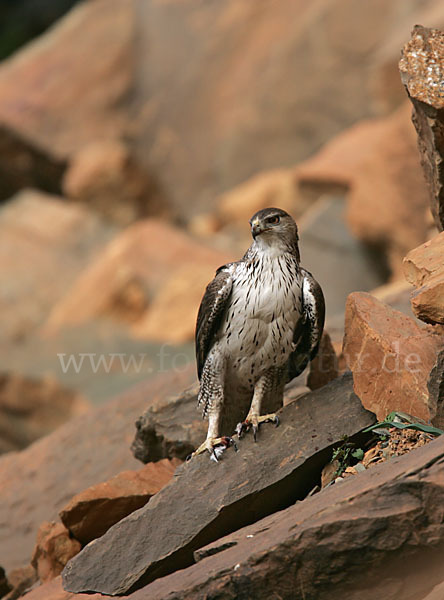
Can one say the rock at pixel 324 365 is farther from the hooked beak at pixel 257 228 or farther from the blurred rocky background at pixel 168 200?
the hooked beak at pixel 257 228

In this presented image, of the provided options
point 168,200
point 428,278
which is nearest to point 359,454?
point 428,278

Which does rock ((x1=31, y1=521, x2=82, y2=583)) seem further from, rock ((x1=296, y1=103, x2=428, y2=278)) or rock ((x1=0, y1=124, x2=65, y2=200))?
rock ((x1=0, y1=124, x2=65, y2=200))

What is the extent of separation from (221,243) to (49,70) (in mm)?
7774

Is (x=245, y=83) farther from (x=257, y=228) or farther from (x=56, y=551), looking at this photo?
(x=56, y=551)

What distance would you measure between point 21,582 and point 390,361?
3.07 metres

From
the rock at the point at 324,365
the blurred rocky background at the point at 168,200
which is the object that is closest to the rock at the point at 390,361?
Result: the blurred rocky background at the point at 168,200

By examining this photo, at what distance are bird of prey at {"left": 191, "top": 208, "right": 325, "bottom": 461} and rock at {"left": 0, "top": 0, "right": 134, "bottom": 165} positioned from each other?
16.3m

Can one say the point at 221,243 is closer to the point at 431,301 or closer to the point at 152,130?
the point at 152,130

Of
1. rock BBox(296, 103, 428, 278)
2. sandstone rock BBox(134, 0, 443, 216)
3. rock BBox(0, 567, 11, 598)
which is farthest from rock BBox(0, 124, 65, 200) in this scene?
rock BBox(0, 567, 11, 598)

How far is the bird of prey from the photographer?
484cm

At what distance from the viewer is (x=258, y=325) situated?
487cm

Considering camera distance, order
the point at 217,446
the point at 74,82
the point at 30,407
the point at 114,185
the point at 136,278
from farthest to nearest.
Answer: the point at 74,82, the point at 114,185, the point at 136,278, the point at 30,407, the point at 217,446

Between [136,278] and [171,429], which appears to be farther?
[136,278]

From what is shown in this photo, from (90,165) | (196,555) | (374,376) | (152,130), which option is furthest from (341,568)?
(152,130)
